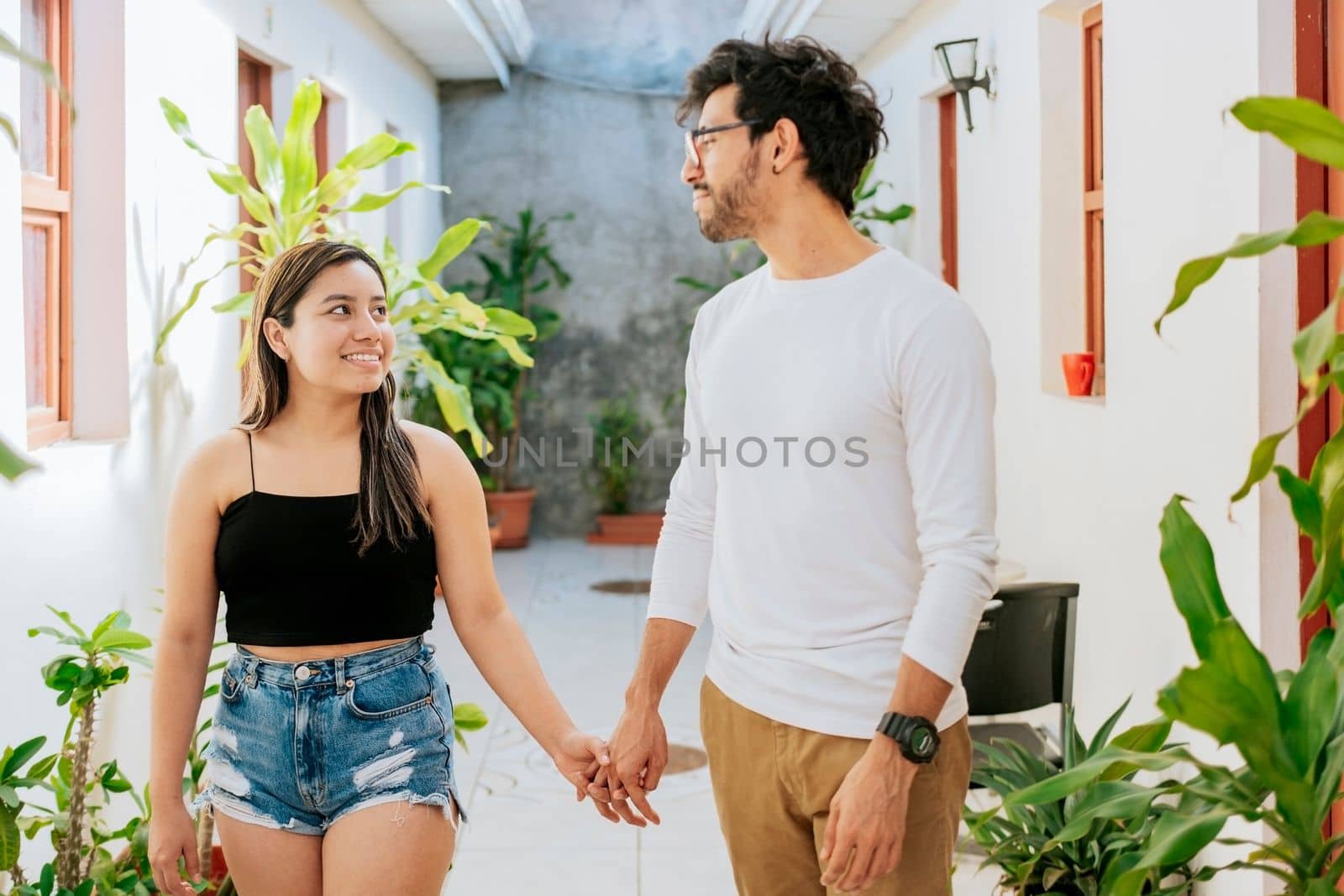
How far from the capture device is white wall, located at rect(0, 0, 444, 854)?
2859mm

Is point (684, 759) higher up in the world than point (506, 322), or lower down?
lower down

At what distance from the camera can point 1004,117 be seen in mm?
4734

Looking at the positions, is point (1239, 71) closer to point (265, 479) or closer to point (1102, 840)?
point (1102, 840)

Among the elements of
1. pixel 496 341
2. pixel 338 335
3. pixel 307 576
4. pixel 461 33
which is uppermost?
pixel 461 33

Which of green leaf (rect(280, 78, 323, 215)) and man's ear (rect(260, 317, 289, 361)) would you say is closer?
man's ear (rect(260, 317, 289, 361))

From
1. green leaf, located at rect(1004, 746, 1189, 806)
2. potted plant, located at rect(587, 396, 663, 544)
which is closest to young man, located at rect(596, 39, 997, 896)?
green leaf, located at rect(1004, 746, 1189, 806)

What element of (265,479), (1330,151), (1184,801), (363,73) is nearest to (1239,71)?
(1330,151)

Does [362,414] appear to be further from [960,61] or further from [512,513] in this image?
[512,513]

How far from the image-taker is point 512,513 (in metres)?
8.77

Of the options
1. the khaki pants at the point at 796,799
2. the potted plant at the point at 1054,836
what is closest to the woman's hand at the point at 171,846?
the khaki pants at the point at 796,799

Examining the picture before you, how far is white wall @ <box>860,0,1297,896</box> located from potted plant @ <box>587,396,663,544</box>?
4.31 meters

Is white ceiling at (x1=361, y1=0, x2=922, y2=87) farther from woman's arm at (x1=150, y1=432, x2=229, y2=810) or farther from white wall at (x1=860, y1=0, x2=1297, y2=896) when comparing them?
woman's arm at (x1=150, y1=432, x2=229, y2=810)

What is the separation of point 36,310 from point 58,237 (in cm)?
23

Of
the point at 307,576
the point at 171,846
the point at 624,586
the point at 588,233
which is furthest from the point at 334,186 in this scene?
the point at 588,233
